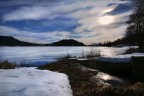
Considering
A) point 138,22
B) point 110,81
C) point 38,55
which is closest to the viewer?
point 110,81

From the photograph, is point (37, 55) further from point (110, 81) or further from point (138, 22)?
point (110, 81)

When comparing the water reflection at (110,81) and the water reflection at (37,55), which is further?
the water reflection at (37,55)

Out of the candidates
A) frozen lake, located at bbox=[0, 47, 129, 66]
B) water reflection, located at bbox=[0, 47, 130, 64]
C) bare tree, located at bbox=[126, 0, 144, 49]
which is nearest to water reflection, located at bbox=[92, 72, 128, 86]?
frozen lake, located at bbox=[0, 47, 129, 66]

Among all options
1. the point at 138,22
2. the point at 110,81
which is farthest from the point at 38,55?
the point at 110,81

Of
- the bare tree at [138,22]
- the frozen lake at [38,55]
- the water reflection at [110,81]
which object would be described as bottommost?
the water reflection at [110,81]

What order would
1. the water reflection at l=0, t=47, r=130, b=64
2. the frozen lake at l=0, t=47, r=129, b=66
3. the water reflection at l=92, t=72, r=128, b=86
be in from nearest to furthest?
the water reflection at l=92, t=72, r=128, b=86, the frozen lake at l=0, t=47, r=129, b=66, the water reflection at l=0, t=47, r=130, b=64

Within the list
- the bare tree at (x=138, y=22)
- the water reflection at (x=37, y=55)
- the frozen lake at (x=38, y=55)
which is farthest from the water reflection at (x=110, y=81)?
the bare tree at (x=138, y=22)

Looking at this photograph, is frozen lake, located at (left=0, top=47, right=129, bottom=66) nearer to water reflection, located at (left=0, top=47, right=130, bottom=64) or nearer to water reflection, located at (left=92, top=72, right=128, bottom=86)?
water reflection, located at (left=0, top=47, right=130, bottom=64)

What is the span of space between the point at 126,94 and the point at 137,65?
23.0ft

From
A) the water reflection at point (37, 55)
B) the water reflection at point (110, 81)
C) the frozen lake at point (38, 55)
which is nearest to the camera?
the water reflection at point (110, 81)

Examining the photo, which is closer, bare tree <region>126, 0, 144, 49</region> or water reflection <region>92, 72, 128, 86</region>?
water reflection <region>92, 72, 128, 86</region>

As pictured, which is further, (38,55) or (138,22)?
(38,55)

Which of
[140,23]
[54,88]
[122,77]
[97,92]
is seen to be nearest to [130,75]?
[122,77]

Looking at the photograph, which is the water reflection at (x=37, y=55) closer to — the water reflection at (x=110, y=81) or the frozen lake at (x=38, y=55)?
the frozen lake at (x=38, y=55)
